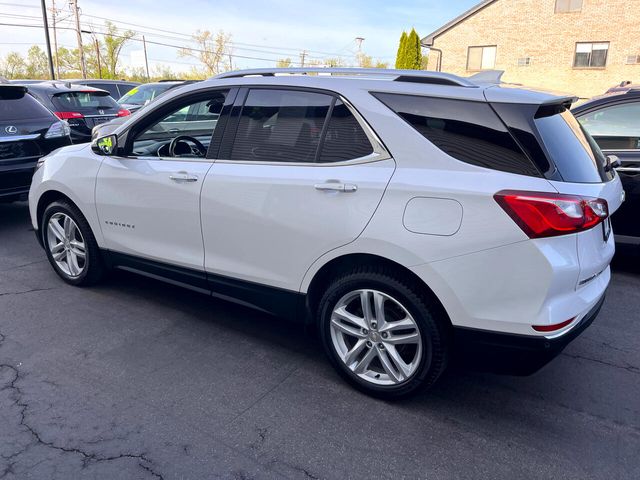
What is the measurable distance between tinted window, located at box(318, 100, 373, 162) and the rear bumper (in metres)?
1.07

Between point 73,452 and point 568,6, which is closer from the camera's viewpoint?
point 73,452

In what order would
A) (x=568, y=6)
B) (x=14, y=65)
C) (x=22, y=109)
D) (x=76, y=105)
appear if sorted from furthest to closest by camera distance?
(x=14, y=65) < (x=568, y=6) < (x=76, y=105) < (x=22, y=109)

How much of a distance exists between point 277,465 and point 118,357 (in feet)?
4.83

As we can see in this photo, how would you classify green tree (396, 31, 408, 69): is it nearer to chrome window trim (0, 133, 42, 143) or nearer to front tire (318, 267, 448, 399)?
chrome window trim (0, 133, 42, 143)

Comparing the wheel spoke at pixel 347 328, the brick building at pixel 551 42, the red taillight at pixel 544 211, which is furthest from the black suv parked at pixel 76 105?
the brick building at pixel 551 42

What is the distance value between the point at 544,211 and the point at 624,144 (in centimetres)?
308

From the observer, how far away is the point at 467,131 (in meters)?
2.56

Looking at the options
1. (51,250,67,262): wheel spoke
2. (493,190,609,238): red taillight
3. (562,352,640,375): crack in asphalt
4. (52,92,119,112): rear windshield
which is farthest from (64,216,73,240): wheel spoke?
(52,92,119,112): rear windshield

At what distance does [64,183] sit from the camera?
4219 mm

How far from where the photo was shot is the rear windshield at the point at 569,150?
2492 mm

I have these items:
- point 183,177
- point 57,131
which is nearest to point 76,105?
point 57,131

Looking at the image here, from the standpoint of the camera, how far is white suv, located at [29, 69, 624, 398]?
7.87 feet

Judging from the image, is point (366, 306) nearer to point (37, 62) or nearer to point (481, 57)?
point (481, 57)

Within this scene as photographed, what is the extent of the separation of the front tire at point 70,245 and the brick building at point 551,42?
90.4ft
